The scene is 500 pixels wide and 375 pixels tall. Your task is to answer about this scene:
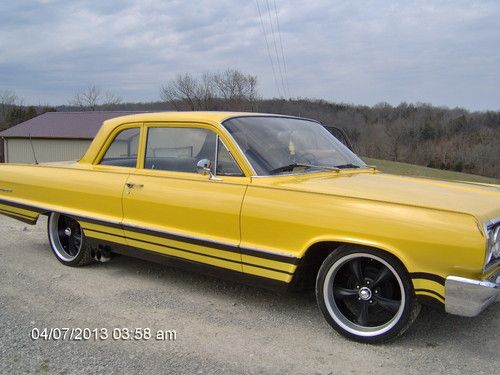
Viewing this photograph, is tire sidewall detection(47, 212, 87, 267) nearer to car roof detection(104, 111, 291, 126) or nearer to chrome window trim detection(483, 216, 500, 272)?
car roof detection(104, 111, 291, 126)

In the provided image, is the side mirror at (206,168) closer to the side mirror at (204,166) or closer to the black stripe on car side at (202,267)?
the side mirror at (204,166)

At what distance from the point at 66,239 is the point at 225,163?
2.35 metres

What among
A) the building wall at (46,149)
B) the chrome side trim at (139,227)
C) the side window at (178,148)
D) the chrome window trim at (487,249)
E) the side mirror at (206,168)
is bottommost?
the building wall at (46,149)

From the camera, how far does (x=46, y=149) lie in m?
36.9

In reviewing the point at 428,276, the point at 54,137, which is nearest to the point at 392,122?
the point at 54,137

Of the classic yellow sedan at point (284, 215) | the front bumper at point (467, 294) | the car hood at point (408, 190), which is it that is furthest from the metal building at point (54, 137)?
the front bumper at point (467, 294)

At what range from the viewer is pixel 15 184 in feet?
17.9

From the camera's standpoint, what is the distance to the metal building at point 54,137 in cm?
3559

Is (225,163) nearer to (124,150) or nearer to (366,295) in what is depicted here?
(124,150)

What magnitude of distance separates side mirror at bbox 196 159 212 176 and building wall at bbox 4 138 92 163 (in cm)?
3225

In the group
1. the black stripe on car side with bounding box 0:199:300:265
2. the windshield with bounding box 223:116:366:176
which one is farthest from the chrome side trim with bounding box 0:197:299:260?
the windshield with bounding box 223:116:366:176

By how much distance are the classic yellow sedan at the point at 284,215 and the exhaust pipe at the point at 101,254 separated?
0.08ft

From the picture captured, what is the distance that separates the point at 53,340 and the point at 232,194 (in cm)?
159

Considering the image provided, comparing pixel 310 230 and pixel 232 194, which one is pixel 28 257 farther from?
pixel 310 230
